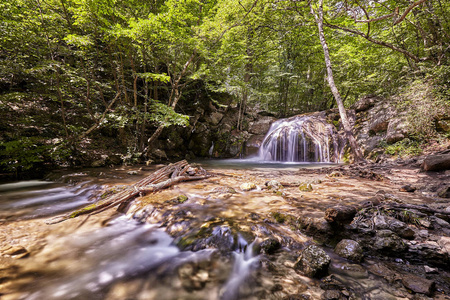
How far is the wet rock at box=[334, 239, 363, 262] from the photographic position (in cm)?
182

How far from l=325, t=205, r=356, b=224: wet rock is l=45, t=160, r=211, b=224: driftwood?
3.55 meters

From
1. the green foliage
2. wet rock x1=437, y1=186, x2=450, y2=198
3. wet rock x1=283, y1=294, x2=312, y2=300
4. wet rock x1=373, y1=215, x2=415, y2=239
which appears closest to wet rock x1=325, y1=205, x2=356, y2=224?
wet rock x1=373, y1=215, x2=415, y2=239

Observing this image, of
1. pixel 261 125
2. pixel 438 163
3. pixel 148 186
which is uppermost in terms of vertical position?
pixel 261 125

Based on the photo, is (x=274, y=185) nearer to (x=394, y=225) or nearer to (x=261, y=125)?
(x=394, y=225)

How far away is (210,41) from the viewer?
8.70 m

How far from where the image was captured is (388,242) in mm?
1921

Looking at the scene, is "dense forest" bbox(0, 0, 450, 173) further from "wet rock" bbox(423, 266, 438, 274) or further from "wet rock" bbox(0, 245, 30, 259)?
"wet rock" bbox(0, 245, 30, 259)

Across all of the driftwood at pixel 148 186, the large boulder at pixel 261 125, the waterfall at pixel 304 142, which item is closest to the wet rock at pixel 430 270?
the driftwood at pixel 148 186

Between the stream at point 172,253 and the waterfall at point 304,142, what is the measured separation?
25.1 feet

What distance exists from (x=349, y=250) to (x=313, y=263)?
1.83 ft

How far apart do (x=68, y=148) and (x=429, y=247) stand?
1049 centimetres

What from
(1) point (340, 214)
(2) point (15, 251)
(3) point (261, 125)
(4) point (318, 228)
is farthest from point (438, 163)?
(3) point (261, 125)

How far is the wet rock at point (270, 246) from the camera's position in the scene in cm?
204

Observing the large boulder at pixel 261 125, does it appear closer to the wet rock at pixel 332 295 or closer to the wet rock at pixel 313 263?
the wet rock at pixel 313 263
